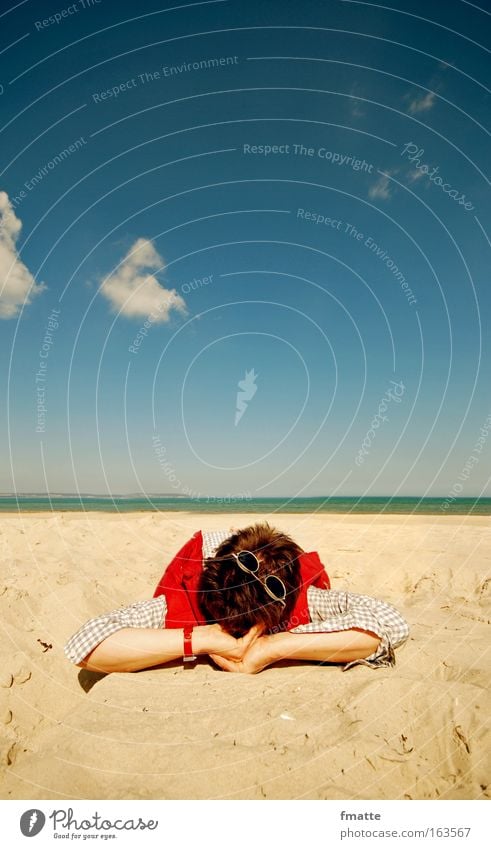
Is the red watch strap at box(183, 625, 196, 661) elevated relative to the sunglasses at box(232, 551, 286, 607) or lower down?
lower down

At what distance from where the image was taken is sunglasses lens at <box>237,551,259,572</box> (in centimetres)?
353

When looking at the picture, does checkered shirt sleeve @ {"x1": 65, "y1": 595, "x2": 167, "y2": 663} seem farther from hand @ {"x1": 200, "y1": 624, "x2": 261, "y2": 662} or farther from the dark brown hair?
hand @ {"x1": 200, "y1": 624, "x2": 261, "y2": 662}

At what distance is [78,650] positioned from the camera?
341 centimetres

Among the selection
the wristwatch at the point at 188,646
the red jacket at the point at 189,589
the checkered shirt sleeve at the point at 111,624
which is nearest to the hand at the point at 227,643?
the wristwatch at the point at 188,646

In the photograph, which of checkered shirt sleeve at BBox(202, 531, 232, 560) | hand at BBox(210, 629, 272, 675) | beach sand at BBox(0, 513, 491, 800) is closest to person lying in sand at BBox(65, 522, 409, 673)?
hand at BBox(210, 629, 272, 675)

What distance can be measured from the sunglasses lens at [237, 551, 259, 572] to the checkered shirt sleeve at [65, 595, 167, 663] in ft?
3.11

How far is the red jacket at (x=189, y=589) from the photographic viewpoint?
12.3 feet

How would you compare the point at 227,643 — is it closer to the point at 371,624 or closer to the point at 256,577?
the point at 256,577

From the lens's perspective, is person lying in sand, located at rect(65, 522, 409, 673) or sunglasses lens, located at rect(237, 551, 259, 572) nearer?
person lying in sand, located at rect(65, 522, 409, 673)

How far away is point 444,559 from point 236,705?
579 centimetres

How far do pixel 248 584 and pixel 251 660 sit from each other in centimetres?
64

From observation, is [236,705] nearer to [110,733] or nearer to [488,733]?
[110,733]
